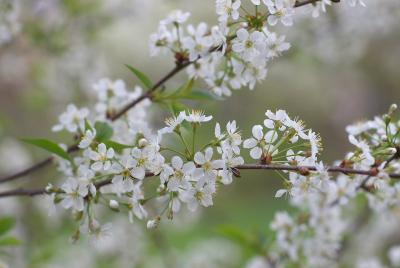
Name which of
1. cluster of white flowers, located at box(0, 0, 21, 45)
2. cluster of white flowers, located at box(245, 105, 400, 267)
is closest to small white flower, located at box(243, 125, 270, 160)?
cluster of white flowers, located at box(245, 105, 400, 267)

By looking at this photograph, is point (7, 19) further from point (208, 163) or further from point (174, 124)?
point (208, 163)

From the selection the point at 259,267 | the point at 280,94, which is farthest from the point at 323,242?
the point at 280,94

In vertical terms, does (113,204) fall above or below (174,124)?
below

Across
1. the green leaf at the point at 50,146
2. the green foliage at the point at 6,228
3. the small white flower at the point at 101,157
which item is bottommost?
the green foliage at the point at 6,228

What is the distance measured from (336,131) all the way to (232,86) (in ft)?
33.9

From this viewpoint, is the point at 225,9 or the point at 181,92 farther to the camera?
the point at 181,92

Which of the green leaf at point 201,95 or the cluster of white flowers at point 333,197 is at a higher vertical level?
the cluster of white flowers at point 333,197

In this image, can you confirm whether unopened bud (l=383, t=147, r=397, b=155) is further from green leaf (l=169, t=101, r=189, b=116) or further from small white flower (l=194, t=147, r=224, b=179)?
green leaf (l=169, t=101, r=189, b=116)

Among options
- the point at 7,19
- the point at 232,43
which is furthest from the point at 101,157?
the point at 7,19

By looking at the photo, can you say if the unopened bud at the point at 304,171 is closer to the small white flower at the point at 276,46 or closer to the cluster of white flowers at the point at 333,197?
the cluster of white flowers at the point at 333,197

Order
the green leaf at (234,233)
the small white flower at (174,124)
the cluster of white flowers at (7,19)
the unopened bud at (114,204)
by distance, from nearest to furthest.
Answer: the small white flower at (174,124)
the unopened bud at (114,204)
the green leaf at (234,233)
the cluster of white flowers at (7,19)

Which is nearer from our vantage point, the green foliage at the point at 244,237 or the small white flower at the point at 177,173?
the small white flower at the point at 177,173

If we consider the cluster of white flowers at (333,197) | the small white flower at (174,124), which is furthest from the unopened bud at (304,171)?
the small white flower at (174,124)

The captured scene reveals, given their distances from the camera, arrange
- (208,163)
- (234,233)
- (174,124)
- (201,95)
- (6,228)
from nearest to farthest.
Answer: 1. (208,163)
2. (174,124)
3. (201,95)
4. (6,228)
5. (234,233)
